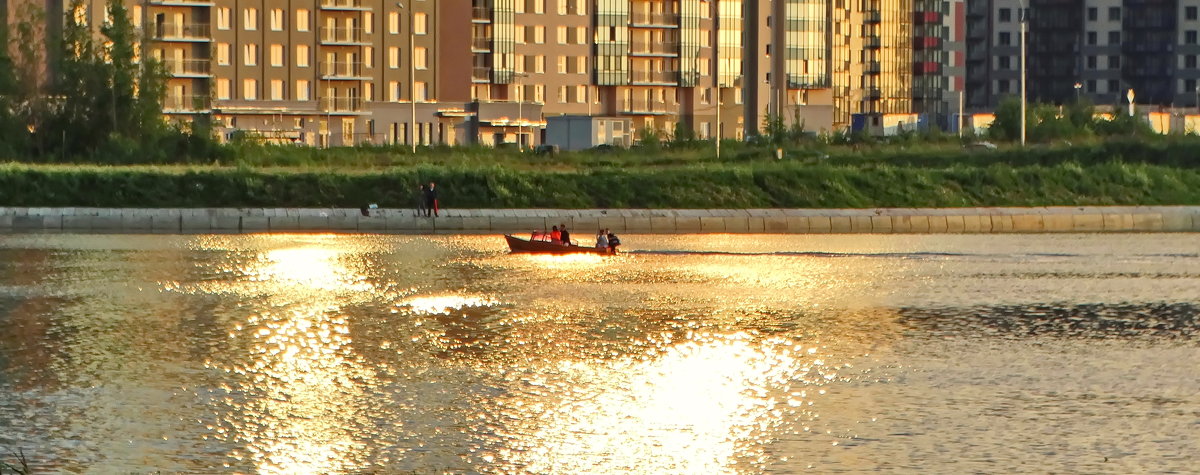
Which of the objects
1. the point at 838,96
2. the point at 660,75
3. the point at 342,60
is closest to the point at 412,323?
the point at 342,60

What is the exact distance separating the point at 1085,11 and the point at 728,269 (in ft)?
495

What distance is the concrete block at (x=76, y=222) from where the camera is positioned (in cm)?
4900

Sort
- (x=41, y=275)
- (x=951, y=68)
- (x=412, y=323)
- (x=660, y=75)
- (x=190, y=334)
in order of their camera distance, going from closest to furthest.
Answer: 1. (x=190, y=334)
2. (x=412, y=323)
3. (x=41, y=275)
4. (x=660, y=75)
5. (x=951, y=68)

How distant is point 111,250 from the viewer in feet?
131

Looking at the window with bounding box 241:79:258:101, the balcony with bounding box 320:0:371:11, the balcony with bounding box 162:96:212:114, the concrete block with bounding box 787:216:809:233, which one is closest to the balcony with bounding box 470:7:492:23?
the balcony with bounding box 320:0:371:11

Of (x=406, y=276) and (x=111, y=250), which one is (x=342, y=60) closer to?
(x=111, y=250)

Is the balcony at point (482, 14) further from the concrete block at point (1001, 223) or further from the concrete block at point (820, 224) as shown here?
the concrete block at point (820, 224)

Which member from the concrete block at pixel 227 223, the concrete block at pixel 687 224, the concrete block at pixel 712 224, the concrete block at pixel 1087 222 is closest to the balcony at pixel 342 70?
the concrete block at pixel 227 223

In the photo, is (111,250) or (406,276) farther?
(111,250)

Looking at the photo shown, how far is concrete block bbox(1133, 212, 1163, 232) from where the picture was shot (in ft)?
179

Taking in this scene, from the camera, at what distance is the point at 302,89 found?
368 ft

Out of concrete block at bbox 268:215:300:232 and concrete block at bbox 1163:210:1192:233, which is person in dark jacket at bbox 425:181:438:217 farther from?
concrete block at bbox 1163:210:1192:233

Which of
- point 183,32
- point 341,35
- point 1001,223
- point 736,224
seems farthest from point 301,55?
point 1001,223

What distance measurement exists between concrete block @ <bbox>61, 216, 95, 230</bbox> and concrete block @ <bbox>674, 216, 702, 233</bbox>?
15458 millimetres
